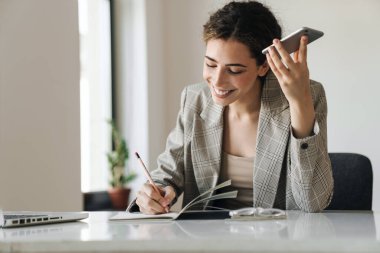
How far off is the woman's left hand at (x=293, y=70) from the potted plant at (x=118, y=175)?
2085 millimetres

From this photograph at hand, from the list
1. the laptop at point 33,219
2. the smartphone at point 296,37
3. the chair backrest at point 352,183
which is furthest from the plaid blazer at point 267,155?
the laptop at point 33,219

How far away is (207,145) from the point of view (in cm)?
186

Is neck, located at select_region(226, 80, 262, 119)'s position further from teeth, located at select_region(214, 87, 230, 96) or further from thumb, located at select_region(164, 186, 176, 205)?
thumb, located at select_region(164, 186, 176, 205)

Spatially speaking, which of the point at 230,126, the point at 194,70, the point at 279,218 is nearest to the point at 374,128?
the point at 194,70

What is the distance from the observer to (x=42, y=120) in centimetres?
235

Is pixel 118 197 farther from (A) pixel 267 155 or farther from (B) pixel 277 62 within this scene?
(B) pixel 277 62

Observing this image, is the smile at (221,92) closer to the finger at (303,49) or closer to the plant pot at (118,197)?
the finger at (303,49)

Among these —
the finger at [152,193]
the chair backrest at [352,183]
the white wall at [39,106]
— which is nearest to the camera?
the finger at [152,193]

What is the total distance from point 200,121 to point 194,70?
6.40 ft

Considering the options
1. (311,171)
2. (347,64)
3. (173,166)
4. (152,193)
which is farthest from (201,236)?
(347,64)

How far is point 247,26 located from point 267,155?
415 mm

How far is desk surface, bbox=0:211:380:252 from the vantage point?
932mm

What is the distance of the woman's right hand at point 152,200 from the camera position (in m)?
1.53

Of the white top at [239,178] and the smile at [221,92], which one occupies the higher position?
the smile at [221,92]
